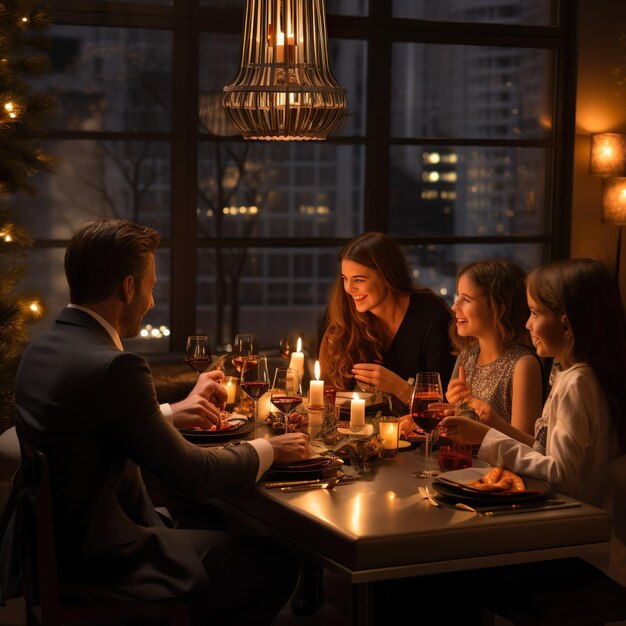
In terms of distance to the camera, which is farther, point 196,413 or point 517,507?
point 196,413

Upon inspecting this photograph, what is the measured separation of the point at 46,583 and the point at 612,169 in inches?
157

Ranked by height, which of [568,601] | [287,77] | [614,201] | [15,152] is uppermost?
[287,77]

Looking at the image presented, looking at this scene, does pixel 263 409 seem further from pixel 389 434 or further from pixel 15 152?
pixel 15 152

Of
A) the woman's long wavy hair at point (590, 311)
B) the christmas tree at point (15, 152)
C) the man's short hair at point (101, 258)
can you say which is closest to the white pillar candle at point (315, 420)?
the woman's long wavy hair at point (590, 311)

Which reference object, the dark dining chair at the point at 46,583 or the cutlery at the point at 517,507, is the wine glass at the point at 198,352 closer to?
the dark dining chair at the point at 46,583

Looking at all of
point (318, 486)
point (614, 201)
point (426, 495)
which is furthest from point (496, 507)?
point (614, 201)

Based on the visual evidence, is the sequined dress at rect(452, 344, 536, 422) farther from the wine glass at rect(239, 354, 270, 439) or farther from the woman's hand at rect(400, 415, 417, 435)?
the wine glass at rect(239, 354, 270, 439)

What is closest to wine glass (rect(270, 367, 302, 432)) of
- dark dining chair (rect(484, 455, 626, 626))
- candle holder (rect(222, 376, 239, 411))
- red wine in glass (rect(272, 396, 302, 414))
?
red wine in glass (rect(272, 396, 302, 414))

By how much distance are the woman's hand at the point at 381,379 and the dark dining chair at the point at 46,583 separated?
1300 millimetres

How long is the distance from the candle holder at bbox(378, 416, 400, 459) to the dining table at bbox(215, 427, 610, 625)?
26 centimetres

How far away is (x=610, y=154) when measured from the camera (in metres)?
5.18

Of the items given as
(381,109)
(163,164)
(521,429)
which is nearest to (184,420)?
(521,429)

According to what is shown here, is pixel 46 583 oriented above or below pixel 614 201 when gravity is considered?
below

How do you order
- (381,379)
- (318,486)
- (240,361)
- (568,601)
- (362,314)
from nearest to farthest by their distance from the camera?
(568,601) < (318,486) < (240,361) < (381,379) < (362,314)
